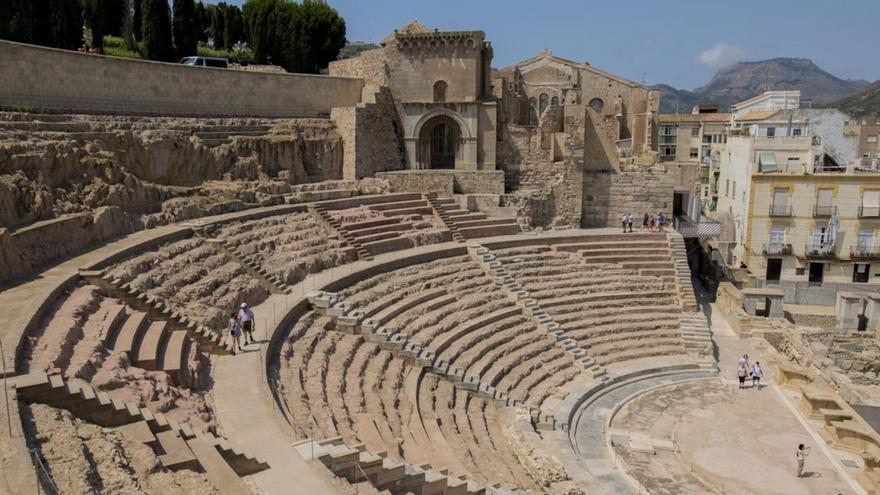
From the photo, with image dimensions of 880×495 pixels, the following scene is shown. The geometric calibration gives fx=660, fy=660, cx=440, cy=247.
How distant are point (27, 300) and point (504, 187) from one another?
1836 centimetres

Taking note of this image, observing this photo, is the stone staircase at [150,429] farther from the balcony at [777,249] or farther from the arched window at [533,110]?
the arched window at [533,110]

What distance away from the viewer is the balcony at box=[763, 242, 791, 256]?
2520 centimetres

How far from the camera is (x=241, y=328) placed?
12922 millimetres

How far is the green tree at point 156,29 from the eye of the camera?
28578mm

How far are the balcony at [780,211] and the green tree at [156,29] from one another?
86.5ft

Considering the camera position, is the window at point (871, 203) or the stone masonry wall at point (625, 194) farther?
the stone masonry wall at point (625, 194)

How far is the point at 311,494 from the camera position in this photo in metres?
7.56

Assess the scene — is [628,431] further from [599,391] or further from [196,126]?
[196,126]

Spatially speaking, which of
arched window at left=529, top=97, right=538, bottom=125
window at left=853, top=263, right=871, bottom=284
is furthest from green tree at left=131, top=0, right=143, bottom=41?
window at left=853, top=263, right=871, bottom=284

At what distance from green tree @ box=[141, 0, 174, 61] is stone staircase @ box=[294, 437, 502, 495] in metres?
25.5

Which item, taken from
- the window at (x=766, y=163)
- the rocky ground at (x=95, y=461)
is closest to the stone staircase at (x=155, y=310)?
the rocky ground at (x=95, y=461)

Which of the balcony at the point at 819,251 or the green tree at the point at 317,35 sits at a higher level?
the green tree at the point at 317,35

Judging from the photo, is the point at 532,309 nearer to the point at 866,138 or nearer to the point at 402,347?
the point at 402,347

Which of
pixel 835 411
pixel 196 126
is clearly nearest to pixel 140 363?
pixel 196 126
